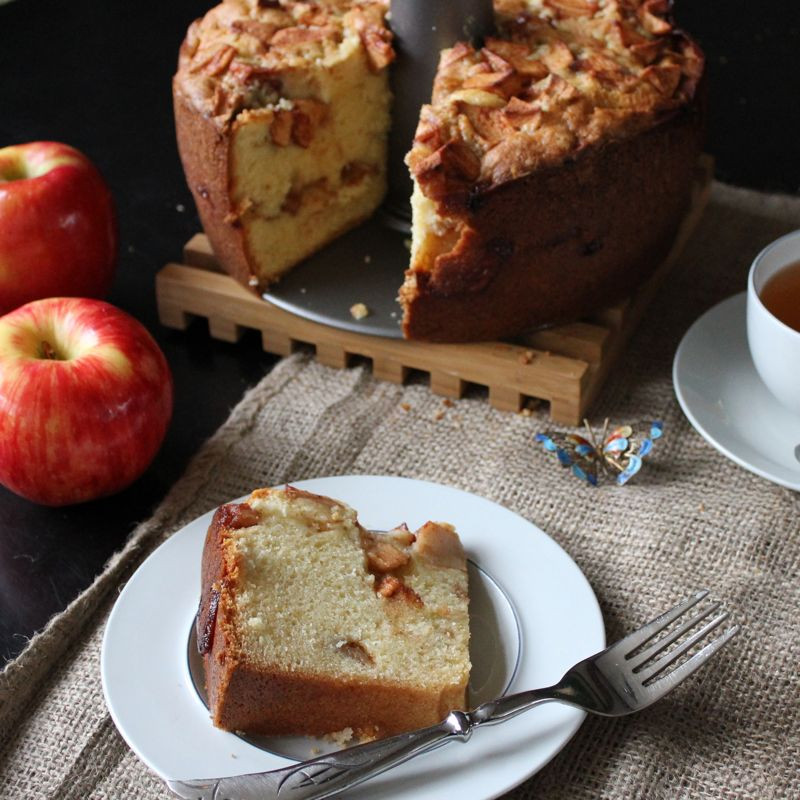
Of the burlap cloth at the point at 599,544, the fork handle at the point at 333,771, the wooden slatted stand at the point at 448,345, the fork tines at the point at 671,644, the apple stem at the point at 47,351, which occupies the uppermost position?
the apple stem at the point at 47,351

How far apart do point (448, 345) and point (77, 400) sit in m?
0.68

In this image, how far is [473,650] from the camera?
1.65 m

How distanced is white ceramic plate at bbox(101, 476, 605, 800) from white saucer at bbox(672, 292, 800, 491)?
41 cm

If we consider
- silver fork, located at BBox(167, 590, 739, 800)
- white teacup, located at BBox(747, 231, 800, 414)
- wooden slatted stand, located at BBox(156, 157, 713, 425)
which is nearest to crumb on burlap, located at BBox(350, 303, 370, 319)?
wooden slatted stand, located at BBox(156, 157, 713, 425)

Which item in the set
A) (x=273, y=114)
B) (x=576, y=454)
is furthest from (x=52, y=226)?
(x=576, y=454)

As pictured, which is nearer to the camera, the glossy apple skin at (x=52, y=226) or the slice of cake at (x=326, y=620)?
the slice of cake at (x=326, y=620)

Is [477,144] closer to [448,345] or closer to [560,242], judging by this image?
[560,242]

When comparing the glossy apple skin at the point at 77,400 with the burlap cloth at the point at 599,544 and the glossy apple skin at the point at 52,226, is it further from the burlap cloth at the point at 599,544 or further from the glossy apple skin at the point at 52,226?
the glossy apple skin at the point at 52,226

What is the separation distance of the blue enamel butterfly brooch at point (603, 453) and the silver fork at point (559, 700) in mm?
321

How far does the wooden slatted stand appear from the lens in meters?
2.16

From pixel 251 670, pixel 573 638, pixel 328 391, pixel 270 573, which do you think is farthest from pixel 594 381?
pixel 251 670

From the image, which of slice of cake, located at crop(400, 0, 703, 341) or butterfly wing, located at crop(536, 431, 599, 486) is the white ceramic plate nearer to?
butterfly wing, located at crop(536, 431, 599, 486)

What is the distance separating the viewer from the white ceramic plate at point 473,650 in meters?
1.47

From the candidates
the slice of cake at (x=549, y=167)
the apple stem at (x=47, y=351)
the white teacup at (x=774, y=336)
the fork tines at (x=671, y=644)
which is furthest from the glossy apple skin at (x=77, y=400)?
the white teacup at (x=774, y=336)
